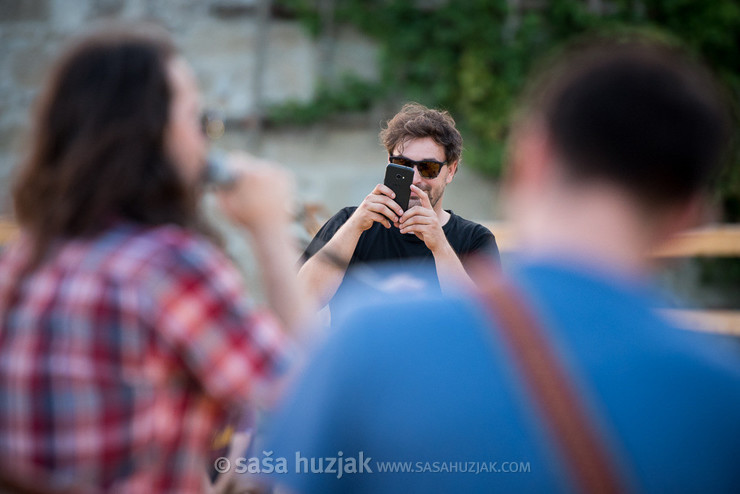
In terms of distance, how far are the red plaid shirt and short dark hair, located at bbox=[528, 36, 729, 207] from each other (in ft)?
1.90

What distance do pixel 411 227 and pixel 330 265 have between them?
0.35 m

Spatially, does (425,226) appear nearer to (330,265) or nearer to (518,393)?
(330,265)

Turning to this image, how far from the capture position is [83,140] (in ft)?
3.80

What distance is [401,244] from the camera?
276 cm

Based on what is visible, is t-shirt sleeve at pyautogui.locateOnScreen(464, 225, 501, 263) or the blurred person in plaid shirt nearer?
the blurred person in plaid shirt

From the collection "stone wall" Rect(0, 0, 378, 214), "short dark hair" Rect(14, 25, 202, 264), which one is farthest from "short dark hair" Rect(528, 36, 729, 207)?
"stone wall" Rect(0, 0, 378, 214)

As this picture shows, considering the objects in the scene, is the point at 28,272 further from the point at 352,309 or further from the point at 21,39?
the point at 21,39

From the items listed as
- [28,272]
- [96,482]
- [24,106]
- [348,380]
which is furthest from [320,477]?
[24,106]

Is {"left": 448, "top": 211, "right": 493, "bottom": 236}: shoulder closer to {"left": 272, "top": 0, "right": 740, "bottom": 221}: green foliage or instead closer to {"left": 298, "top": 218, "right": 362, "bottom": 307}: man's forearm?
{"left": 298, "top": 218, "right": 362, "bottom": 307}: man's forearm

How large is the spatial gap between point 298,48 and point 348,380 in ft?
24.7

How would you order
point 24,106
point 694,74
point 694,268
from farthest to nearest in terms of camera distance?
point 24,106 < point 694,268 < point 694,74

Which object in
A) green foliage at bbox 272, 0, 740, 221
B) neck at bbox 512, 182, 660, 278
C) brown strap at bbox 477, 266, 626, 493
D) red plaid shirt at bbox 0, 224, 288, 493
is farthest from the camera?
green foliage at bbox 272, 0, 740, 221

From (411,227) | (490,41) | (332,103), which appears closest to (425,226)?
(411,227)

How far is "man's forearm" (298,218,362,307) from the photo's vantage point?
254 centimetres
